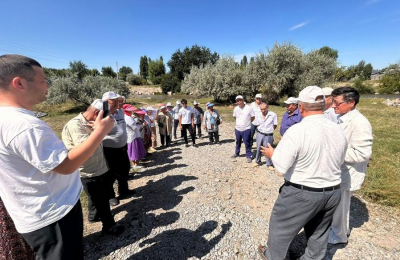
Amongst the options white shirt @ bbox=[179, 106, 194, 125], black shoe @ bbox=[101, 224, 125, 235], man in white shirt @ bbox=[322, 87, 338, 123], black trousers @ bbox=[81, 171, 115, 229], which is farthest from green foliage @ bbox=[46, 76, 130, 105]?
man in white shirt @ bbox=[322, 87, 338, 123]

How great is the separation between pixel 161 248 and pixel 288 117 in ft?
12.8

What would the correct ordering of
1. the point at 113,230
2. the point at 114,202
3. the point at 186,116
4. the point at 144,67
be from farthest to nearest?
the point at 144,67 < the point at 186,116 < the point at 114,202 < the point at 113,230

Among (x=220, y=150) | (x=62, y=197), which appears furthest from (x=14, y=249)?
(x=220, y=150)

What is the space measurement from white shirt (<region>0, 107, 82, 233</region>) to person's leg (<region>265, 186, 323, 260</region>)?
78.2 inches

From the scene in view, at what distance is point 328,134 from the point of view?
176 cm

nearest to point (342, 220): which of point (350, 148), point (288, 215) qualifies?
point (350, 148)

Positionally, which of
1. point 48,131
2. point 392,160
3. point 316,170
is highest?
point 48,131

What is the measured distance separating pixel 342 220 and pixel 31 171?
3.53m

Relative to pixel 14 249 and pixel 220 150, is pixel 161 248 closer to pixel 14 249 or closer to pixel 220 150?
pixel 14 249

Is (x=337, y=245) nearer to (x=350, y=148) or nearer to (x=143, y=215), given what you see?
(x=350, y=148)

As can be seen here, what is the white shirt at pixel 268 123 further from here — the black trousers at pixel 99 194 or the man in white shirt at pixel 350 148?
the black trousers at pixel 99 194

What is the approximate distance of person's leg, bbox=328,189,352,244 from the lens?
2561 millimetres

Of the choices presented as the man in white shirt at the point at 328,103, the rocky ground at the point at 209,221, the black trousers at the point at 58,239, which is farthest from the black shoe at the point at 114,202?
the man in white shirt at the point at 328,103

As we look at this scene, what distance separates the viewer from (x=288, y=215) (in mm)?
1963
